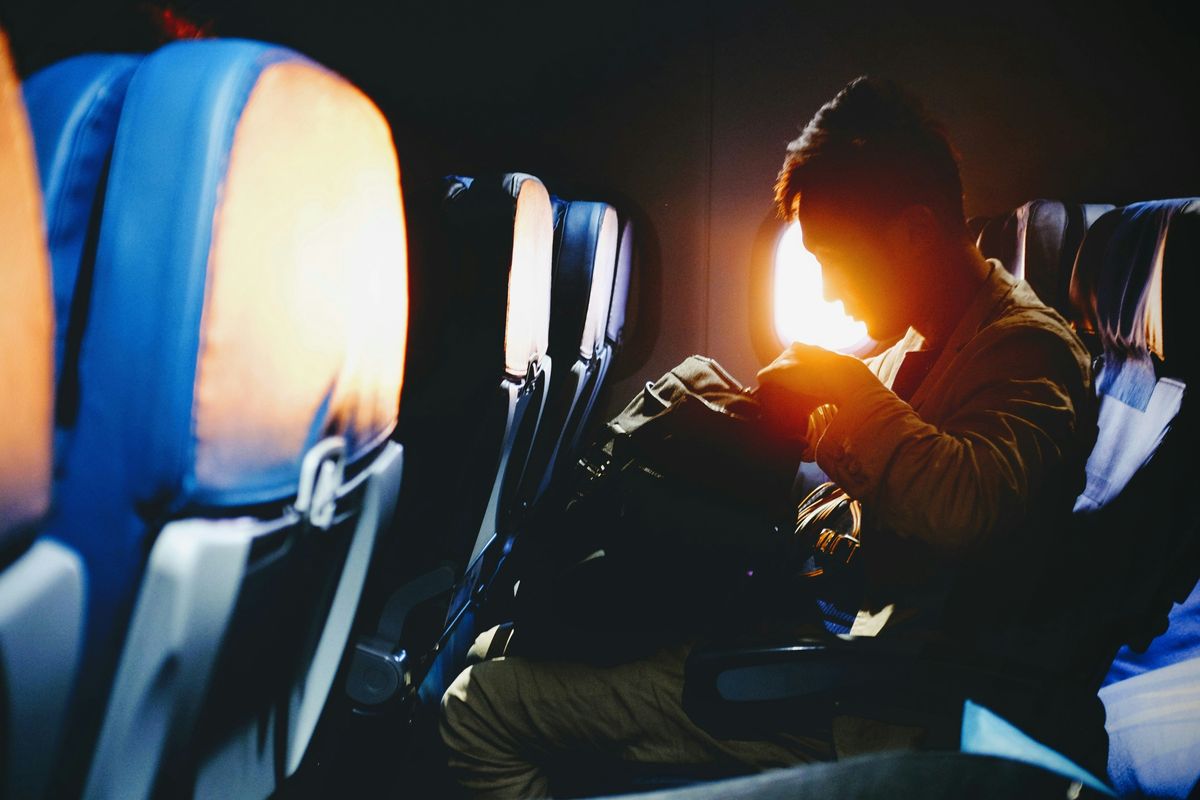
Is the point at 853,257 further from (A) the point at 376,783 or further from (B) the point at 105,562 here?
(A) the point at 376,783

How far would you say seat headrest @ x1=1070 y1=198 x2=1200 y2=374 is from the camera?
0.99 m

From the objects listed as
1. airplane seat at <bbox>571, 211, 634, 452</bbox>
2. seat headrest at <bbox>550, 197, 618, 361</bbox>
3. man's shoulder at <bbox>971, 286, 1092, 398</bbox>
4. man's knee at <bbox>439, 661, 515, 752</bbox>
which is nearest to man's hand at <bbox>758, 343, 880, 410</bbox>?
man's shoulder at <bbox>971, 286, 1092, 398</bbox>

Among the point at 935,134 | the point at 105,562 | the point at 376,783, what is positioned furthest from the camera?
the point at 376,783

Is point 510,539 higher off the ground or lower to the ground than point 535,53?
lower

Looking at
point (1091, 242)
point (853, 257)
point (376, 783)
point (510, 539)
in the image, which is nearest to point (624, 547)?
point (853, 257)

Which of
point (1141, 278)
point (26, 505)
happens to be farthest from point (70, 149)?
point (1141, 278)

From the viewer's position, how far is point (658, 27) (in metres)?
2.91

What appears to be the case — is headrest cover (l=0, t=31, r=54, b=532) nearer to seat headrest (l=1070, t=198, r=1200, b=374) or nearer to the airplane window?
seat headrest (l=1070, t=198, r=1200, b=374)

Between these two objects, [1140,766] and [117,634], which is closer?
[117,634]

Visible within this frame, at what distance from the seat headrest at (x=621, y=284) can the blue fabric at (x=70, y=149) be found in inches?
79.2

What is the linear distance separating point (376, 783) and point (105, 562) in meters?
1.21

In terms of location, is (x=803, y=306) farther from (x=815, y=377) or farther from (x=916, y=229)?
(x=815, y=377)

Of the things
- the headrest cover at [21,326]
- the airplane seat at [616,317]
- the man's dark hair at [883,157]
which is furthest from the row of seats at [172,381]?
the airplane seat at [616,317]

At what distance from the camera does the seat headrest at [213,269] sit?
0.48 meters
